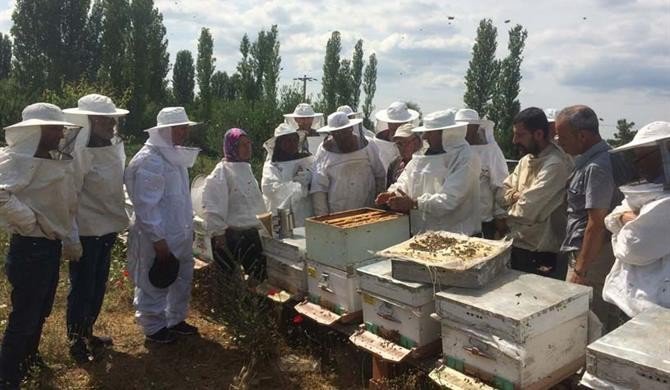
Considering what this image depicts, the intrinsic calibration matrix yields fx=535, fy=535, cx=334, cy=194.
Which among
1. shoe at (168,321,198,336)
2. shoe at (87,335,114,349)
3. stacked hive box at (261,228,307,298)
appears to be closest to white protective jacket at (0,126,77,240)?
shoe at (87,335,114,349)

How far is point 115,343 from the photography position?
16.3 feet

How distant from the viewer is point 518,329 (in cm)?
248

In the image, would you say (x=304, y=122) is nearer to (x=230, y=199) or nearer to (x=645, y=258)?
(x=230, y=199)

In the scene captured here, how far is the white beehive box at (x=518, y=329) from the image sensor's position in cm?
254

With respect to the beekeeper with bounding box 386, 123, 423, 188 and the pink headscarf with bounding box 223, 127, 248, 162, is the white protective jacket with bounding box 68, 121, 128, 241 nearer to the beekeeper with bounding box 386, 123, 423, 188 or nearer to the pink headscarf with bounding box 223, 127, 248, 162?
the pink headscarf with bounding box 223, 127, 248, 162

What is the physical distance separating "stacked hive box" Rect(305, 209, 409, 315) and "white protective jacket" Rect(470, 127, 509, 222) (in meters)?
1.27

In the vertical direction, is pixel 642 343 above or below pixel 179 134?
below

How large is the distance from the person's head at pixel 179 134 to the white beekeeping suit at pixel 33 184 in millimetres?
909

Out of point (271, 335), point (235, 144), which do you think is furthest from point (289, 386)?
point (235, 144)

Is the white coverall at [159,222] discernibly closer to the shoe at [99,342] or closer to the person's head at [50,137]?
the shoe at [99,342]

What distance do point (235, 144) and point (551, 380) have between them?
129 inches

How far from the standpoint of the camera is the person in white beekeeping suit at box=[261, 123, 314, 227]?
5.15 metres

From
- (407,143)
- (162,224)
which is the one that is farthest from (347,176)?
(162,224)

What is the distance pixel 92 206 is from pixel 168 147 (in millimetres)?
783
